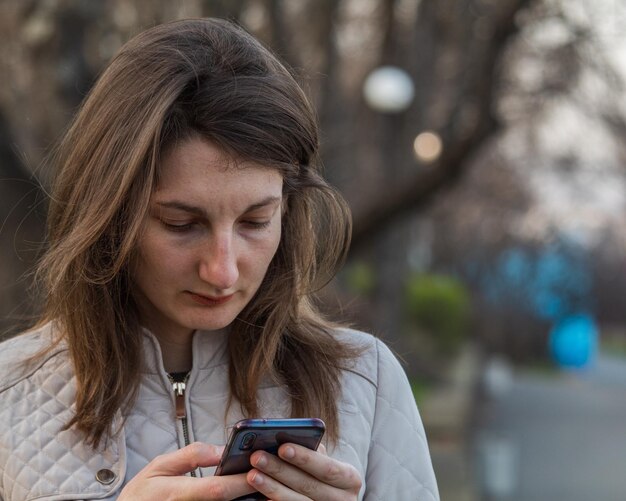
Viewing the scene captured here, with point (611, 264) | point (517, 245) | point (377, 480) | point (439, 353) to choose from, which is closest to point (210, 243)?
point (377, 480)

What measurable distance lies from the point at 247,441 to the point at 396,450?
558mm

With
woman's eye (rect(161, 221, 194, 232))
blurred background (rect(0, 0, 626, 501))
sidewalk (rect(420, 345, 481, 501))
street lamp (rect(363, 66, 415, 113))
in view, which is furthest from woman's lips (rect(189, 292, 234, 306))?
street lamp (rect(363, 66, 415, 113))

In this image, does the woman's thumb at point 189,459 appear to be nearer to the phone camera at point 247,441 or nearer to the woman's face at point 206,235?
the phone camera at point 247,441

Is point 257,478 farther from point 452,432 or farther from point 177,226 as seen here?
point 452,432

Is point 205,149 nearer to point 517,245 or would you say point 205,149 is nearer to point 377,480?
point 377,480

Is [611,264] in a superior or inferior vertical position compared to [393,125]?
inferior

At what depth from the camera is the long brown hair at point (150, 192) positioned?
7.82 ft

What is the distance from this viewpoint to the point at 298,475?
2.17 m

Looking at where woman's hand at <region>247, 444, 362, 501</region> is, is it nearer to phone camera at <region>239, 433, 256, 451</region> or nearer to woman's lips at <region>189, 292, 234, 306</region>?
phone camera at <region>239, 433, 256, 451</region>

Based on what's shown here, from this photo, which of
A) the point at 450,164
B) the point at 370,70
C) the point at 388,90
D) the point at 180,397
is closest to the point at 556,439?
the point at 370,70

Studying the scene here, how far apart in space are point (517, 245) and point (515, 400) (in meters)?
4.14

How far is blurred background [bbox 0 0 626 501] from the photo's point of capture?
8219 millimetres

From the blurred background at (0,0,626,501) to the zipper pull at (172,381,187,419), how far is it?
48 centimetres

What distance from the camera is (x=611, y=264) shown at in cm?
3097
